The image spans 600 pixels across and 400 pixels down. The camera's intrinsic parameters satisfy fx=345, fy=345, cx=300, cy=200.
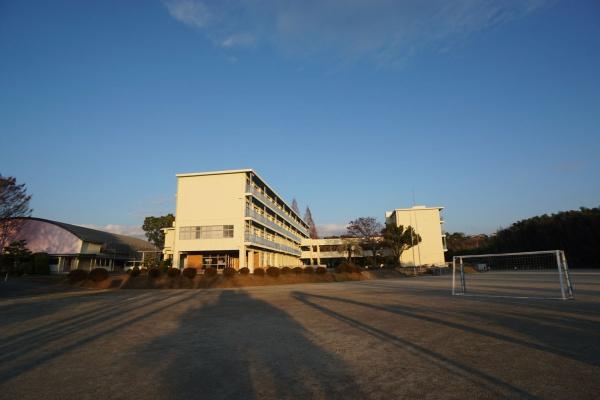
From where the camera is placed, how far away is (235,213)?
4234cm

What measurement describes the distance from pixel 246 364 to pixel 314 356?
3.85 ft

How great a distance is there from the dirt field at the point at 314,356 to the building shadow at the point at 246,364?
23mm

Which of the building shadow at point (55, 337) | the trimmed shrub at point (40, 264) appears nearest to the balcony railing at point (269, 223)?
the trimmed shrub at point (40, 264)

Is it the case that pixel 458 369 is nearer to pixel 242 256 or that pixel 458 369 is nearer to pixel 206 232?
pixel 242 256

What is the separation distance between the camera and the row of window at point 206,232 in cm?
4219

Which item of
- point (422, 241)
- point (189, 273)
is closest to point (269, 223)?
point (189, 273)

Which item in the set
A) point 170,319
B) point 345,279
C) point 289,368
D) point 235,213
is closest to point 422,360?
point 289,368

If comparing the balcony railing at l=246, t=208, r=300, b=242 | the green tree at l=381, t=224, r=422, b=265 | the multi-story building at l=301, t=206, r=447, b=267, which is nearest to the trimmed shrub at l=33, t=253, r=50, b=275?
the balcony railing at l=246, t=208, r=300, b=242

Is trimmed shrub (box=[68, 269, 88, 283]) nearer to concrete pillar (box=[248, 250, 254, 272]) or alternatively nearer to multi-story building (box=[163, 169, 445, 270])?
multi-story building (box=[163, 169, 445, 270])

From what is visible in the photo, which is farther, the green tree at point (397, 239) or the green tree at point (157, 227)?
the green tree at point (157, 227)

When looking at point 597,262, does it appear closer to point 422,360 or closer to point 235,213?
point 235,213

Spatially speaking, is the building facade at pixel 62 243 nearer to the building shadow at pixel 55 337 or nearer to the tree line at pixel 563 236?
the building shadow at pixel 55 337

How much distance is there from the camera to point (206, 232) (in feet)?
140

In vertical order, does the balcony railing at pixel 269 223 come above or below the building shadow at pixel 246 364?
above
